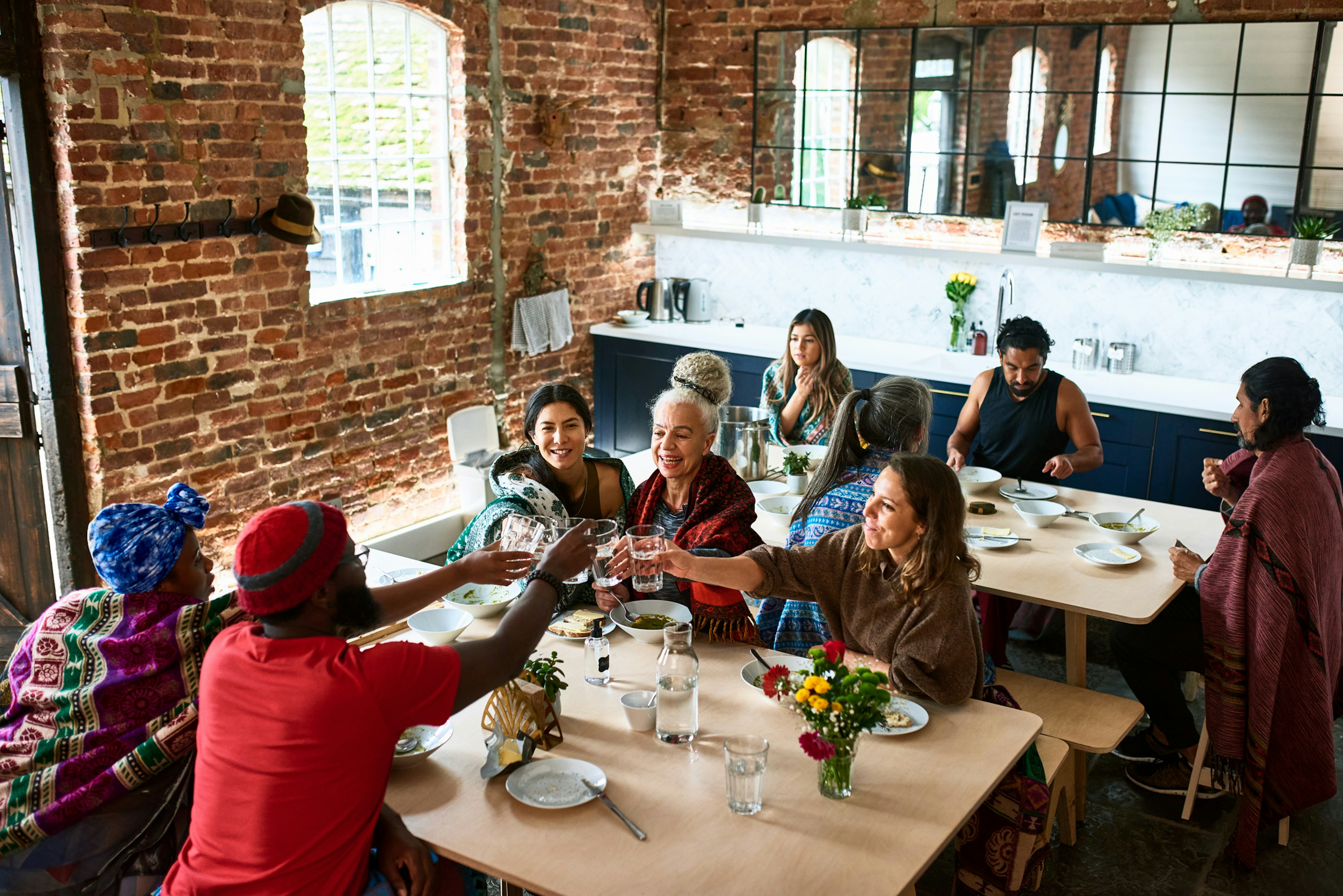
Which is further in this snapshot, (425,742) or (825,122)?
(825,122)

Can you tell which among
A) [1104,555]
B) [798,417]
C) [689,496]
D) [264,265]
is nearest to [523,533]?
[689,496]

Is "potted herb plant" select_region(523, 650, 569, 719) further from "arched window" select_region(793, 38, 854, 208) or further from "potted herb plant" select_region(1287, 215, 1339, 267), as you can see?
"arched window" select_region(793, 38, 854, 208)

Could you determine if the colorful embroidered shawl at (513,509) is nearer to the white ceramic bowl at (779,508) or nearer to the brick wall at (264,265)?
the white ceramic bowl at (779,508)

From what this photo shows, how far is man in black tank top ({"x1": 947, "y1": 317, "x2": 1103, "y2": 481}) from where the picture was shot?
15.1 ft

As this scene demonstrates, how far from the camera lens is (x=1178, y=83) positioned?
5582 mm

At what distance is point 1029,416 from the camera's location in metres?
4.67

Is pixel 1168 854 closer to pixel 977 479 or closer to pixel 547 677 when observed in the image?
pixel 977 479

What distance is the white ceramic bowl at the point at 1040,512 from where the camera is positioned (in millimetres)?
3887

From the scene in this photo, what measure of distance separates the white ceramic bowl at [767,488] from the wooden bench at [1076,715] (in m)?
1.12

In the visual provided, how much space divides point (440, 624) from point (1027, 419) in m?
2.74

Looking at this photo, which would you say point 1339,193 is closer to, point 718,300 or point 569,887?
point 718,300

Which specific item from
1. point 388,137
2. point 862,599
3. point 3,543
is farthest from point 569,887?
A: point 388,137

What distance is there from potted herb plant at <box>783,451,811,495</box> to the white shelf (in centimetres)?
230

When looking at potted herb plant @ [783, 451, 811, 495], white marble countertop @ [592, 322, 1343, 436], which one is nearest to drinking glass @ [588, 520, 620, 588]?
potted herb plant @ [783, 451, 811, 495]
